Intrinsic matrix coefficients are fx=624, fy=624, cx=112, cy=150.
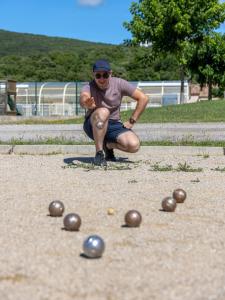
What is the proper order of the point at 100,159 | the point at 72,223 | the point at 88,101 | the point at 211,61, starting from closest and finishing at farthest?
the point at 72,223 < the point at 88,101 < the point at 100,159 < the point at 211,61

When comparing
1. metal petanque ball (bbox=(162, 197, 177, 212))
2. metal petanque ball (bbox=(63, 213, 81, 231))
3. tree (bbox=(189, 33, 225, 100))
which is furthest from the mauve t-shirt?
tree (bbox=(189, 33, 225, 100))

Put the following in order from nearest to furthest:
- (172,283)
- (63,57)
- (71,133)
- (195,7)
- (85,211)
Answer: (172,283) < (85,211) < (71,133) < (195,7) < (63,57)

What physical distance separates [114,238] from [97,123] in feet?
13.1

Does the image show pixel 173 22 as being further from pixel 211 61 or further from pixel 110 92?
pixel 110 92

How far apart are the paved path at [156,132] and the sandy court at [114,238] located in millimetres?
4302

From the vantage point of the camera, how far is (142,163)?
888cm

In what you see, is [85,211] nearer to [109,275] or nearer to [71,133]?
[109,275]

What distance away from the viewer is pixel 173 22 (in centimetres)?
2961

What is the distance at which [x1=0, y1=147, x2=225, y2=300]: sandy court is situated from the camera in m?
3.13

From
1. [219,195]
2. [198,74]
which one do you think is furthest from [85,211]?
[198,74]

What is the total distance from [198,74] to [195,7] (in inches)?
323

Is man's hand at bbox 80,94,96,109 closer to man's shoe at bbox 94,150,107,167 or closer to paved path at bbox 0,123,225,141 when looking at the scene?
man's shoe at bbox 94,150,107,167

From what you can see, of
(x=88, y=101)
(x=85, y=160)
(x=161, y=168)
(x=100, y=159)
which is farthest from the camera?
(x=85, y=160)

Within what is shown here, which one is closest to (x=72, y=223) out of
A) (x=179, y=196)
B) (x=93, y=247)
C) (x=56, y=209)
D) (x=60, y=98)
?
(x=56, y=209)
